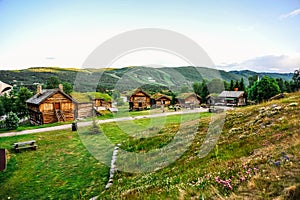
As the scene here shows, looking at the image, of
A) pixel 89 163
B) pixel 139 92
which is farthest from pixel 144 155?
pixel 139 92

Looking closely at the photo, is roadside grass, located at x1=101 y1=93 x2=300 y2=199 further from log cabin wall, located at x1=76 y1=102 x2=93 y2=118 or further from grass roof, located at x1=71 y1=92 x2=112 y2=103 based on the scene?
grass roof, located at x1=71 y1=92 x2=112 y2=103

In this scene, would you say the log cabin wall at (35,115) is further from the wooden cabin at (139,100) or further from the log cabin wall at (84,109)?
the wooden cabin at (139,100)

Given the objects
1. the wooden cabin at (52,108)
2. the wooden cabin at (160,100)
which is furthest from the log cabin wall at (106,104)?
the wooden cabin at (52,108)

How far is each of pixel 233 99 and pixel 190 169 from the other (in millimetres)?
58564

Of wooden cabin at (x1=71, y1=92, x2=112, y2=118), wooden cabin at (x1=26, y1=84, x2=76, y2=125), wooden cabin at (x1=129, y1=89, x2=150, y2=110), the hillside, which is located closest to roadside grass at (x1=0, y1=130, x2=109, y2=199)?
the hillside

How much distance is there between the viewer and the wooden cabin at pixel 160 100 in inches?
2394

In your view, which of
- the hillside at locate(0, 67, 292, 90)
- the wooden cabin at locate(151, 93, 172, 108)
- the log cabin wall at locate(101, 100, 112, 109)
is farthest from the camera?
the wooden cabin at locate(151, 93, 172, 108)

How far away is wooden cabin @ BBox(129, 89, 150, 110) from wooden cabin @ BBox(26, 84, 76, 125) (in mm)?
18420

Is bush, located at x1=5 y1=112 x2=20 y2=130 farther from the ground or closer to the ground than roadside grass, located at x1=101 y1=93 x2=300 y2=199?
closer to the ground

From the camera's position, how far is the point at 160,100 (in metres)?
61.6

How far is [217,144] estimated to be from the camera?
32.9 feet

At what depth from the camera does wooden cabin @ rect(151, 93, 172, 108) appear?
60.8 meters

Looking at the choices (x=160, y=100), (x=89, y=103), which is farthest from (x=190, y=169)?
(x=160, y=100)

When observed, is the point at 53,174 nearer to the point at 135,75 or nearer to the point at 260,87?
the point at 135,75
